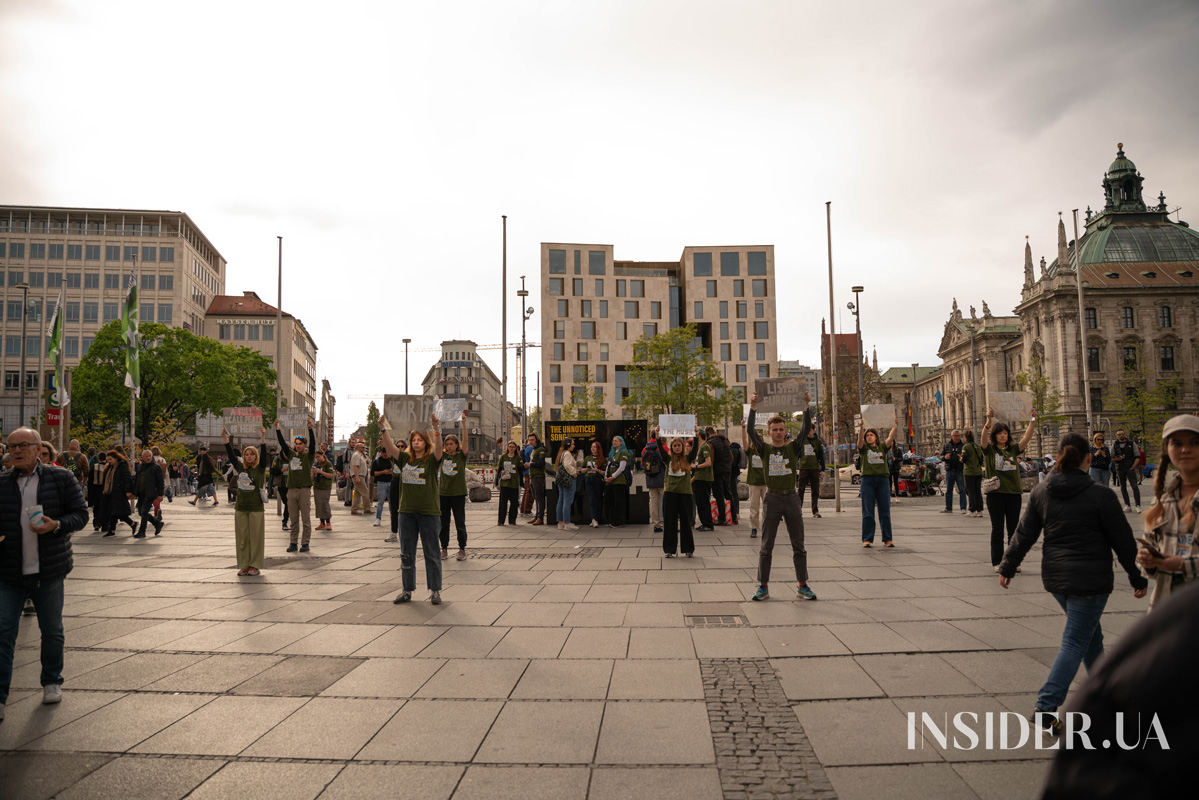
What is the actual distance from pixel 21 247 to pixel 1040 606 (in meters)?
105

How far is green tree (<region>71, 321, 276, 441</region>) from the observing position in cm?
5694

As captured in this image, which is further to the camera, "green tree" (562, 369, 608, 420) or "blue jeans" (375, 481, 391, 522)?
"green tree" (562, 369, 608, 420)

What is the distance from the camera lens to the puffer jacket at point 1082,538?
15.4ft

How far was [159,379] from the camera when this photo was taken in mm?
58938

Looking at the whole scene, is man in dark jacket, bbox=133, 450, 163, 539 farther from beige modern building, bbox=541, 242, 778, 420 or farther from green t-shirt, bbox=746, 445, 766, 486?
beige modern building, bbox=541, 242, 778, 420

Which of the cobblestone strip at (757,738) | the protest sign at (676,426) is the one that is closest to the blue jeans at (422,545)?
the cobblestone strip at (757,738)

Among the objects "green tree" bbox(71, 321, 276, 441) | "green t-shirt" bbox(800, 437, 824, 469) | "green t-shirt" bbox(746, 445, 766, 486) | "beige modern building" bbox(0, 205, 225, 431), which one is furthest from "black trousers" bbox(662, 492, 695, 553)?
"beige modern building" bbox(0, 205, 225, 431)

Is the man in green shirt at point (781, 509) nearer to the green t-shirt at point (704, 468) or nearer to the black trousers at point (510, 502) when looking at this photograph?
the green t-shirt at point (704, 468)

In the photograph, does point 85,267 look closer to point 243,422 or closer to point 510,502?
point 243,422

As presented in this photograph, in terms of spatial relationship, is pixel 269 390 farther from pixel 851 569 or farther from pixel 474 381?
pixel 474 381

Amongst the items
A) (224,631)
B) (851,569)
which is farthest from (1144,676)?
(851,569)

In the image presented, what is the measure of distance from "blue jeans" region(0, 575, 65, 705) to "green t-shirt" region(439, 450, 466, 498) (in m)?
6.85

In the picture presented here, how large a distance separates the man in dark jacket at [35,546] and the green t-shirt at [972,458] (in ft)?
49.8

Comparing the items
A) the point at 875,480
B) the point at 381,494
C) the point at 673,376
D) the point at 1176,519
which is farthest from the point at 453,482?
the point at 673,376
